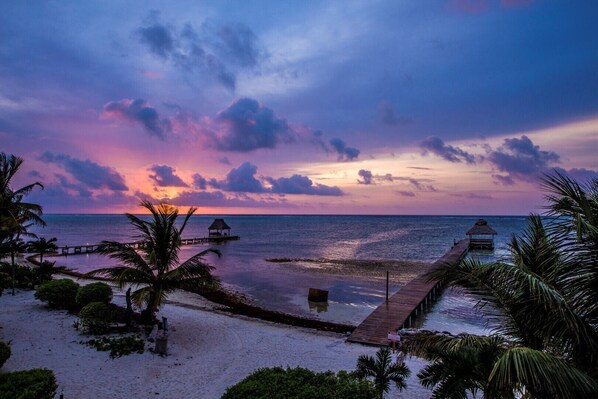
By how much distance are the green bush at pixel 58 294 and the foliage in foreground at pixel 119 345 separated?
5257 mm

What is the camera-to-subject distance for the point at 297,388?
6.93 metres

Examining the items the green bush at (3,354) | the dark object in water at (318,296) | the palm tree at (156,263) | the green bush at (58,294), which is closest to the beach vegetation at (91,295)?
the green bush at (58,294)

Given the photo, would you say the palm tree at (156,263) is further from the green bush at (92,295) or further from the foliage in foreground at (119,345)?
the green bush at (92,295)

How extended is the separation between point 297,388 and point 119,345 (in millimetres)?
7886

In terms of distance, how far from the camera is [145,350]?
12.0m

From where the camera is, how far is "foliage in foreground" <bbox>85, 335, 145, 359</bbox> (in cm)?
1156

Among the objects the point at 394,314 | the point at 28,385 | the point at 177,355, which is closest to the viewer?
the point at 28,385

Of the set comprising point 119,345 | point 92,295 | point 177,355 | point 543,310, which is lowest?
point 177,355

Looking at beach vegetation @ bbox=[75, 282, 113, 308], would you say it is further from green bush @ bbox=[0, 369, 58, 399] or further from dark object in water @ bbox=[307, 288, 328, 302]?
dark object in water @ bbox=[307, 288, 328, 302]

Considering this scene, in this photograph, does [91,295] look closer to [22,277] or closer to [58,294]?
[58,294]

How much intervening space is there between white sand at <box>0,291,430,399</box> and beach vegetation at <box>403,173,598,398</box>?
18.4 ft

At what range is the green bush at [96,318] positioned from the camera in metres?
13.1

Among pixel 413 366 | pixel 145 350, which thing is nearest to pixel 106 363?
pixel 145 350

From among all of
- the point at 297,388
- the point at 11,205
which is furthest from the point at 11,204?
the point at 297,388
